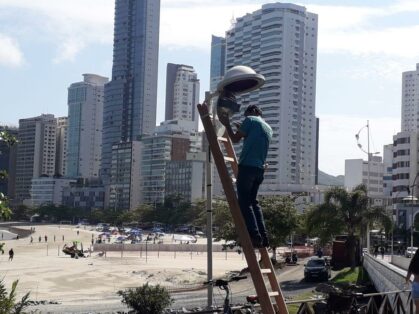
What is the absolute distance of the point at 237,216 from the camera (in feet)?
21.7

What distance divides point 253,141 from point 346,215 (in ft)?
136

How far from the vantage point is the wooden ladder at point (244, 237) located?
6.41 meters

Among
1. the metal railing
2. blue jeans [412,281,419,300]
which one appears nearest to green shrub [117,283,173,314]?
the metal railing

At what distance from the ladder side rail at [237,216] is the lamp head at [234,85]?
0.74 feet

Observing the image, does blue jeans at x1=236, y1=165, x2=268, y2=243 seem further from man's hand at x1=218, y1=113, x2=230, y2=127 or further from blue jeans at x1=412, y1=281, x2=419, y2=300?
blue jeans at x1=412, y1=281, x2=419, y2=300

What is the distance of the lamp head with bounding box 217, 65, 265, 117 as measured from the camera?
6824 mm

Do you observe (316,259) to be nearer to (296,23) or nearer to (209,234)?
(209,234)

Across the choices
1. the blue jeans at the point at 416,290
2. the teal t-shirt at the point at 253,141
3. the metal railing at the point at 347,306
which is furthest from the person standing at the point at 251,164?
the blue jeans at the point at 416,290

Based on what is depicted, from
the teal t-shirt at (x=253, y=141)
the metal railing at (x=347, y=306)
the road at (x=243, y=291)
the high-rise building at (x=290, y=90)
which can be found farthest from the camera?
the high-rise building at (x=290, y=90)

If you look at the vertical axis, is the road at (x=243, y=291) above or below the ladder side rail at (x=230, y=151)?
below

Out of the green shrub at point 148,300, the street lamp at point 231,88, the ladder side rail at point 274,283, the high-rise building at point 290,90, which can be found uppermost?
the high-rise building at point 290,90

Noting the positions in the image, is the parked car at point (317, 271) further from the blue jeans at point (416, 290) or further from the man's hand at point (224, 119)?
the man's hand at point (224, 119)

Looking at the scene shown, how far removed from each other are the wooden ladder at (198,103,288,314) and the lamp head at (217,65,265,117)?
8.5 inches

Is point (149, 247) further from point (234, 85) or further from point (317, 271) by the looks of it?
point (234, 85)
